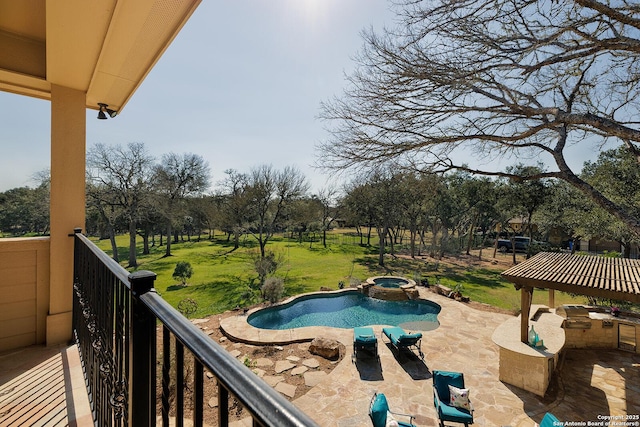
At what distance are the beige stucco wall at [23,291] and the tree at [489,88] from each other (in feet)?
16.2

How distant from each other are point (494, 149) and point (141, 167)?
20.3m

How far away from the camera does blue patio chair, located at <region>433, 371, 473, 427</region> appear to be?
4.43 metres

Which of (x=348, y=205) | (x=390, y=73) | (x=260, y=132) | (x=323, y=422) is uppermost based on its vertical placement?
(x=260, y=132)

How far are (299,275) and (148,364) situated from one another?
595 inches

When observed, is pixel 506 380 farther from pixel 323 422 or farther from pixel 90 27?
pixel 90 27

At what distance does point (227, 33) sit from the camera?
4254 millimetres

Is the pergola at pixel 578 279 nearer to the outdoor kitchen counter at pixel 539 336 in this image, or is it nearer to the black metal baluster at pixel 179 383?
the outdoor kitchen counter at pixel 539 336

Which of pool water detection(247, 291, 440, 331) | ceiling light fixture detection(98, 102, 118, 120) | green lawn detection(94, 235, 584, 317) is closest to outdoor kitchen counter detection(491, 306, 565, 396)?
pool water detection(247, 291, 440, 331)

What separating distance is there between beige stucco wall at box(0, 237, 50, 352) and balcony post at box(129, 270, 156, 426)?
10.9 feet

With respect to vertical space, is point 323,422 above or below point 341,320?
above

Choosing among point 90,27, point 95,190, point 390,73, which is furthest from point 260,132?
point 95,190

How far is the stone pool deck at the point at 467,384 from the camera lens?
4.79 metres

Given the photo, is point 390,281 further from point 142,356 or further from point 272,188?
point 142,356

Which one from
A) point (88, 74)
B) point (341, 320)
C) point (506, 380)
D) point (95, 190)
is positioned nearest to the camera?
point (88, 74)
